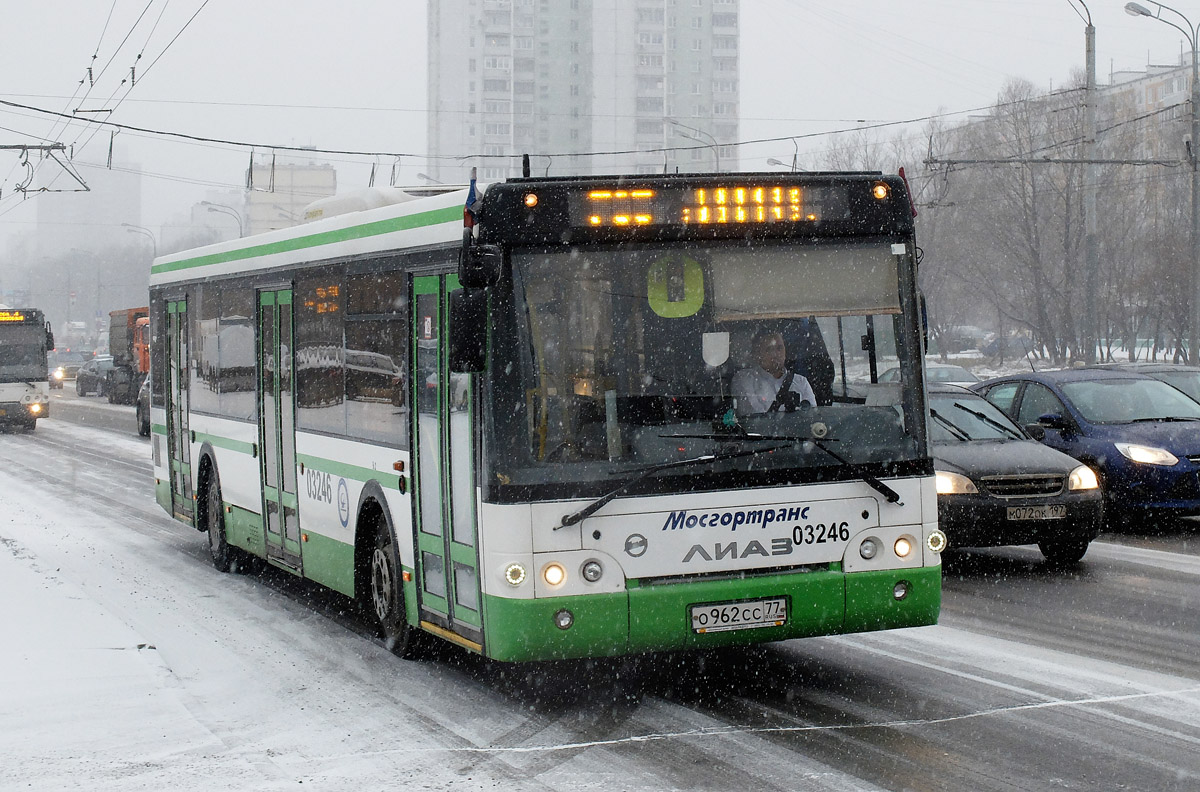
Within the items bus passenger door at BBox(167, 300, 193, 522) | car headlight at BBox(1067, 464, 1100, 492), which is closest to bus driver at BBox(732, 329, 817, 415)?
car headlight at BBox(1067, 464, 1100, 492)

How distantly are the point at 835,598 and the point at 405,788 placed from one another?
240cm

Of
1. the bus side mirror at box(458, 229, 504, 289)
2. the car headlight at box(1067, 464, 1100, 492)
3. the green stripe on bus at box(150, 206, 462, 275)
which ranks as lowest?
the car headlight at box(1067, 464, 1100, 492)

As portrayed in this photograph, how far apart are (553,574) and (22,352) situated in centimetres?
3425

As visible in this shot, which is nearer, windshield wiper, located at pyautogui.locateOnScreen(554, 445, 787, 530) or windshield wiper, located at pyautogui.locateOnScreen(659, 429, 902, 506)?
windshield wiper, located at pyautogui.locateOnScreen(554, 445, 787, 530)

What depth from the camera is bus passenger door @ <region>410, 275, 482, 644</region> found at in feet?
24.5

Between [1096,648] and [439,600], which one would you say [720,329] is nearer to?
[439,600]

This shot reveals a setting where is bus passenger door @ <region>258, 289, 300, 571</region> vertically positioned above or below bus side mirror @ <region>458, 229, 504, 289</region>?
below

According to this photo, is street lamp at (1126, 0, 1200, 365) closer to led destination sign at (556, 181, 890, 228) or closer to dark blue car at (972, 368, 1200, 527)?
dark blue car at (972, 368, 1200, 527)

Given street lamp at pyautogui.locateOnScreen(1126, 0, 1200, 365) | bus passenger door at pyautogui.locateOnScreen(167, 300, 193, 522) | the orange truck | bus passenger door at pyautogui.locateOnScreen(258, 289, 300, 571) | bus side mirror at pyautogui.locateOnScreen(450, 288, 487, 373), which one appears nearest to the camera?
bus side mirror at pyautogui.locateOnScreen(450, 288, 487, 373)

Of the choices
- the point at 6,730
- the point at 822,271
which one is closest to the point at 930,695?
the point at 822,271

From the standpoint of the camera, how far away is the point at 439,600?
8.05 meters

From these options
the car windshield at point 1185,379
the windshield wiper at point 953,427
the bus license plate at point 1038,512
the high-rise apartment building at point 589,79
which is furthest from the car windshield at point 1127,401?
the high-rise apartment building at point 589,79

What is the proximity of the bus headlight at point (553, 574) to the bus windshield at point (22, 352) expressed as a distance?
110ft

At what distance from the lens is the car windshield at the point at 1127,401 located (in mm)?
14844
